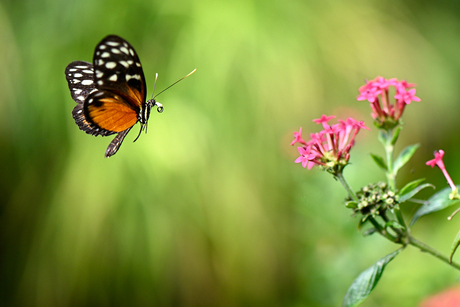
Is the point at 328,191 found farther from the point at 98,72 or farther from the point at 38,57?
the point at 38,57

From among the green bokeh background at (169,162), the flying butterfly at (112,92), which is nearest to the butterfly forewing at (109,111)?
the flying butterfly at (112,92)

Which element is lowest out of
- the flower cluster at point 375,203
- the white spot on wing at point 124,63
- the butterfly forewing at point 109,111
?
the flower cluster at point 375,203

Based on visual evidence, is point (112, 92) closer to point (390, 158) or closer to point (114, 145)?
point (114, 145)

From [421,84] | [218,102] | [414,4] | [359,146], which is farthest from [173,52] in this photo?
[414,4]

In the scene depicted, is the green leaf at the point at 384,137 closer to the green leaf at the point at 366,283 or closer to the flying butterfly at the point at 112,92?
the green leaf at the point at 366,283

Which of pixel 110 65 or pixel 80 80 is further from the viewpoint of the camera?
pixel 80 80

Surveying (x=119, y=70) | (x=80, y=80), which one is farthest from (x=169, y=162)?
(x=119, y=70)
